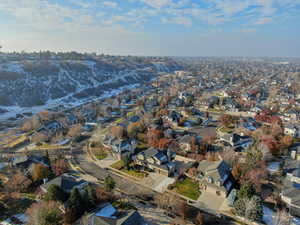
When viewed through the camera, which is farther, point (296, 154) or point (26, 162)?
point (296, 154)

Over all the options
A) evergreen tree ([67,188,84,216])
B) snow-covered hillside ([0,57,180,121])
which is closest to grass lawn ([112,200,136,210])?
evergreen tree ([67,188,84,216])

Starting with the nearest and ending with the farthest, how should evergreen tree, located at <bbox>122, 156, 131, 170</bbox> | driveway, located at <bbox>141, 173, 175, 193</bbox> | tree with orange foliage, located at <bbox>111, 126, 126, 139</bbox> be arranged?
driveway, located at <bbox>141, 173, 175, 193</bbox>, evergreen tree, located at <bbox>122, 156, 131, 170</bbox>, tree with orange foliage, located at <bbox>111, 126, 126, 139</bbox>

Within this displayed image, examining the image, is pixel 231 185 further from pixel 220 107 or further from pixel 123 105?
pixel 123 105

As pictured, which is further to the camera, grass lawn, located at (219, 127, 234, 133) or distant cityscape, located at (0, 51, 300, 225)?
grass lawn, located at (219, 127, 234, 133)

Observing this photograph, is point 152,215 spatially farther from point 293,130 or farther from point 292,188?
point 293,130

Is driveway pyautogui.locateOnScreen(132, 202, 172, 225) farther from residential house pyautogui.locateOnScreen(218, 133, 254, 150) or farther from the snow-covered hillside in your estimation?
the snow-covered hillside

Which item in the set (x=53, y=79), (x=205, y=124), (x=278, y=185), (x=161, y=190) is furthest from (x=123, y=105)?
(x=278, y=185)

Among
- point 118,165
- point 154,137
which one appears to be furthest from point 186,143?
point 118,165
